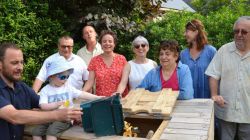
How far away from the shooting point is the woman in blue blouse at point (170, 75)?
12.8ft

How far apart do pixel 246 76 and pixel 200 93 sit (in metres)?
0.91

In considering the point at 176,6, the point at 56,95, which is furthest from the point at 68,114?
the point at 176,6

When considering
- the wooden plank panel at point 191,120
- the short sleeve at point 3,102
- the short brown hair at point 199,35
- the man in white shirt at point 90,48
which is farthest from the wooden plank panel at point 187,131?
the man in white shirt at point 90,48

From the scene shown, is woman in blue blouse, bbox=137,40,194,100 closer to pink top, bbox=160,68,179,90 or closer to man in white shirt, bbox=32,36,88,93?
pink top, bbox=160,68,179,90

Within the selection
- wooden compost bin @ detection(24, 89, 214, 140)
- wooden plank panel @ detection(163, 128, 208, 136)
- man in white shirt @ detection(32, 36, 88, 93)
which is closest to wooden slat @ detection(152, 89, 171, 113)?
wooden compost bin @ detection(24, 89, 214, 140)

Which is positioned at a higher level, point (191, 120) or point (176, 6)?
point (176, 6)

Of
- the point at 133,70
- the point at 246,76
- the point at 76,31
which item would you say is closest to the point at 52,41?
the point at 76,31

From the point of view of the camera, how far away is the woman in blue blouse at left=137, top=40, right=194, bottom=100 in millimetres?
3887

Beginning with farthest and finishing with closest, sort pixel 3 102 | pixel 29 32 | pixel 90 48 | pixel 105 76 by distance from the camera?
pixel 29 32
pixel 90 48
pixel 105 76
pixel 3 102

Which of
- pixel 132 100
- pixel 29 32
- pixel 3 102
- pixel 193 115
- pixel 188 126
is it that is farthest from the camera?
pixel 29 32

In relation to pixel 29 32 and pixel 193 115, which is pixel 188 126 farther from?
pixel 29 32

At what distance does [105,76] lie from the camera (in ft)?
15.3

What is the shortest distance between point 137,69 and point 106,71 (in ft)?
1.33

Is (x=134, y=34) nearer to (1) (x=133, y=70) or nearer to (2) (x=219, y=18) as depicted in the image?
(2) (x=219, y=18)
